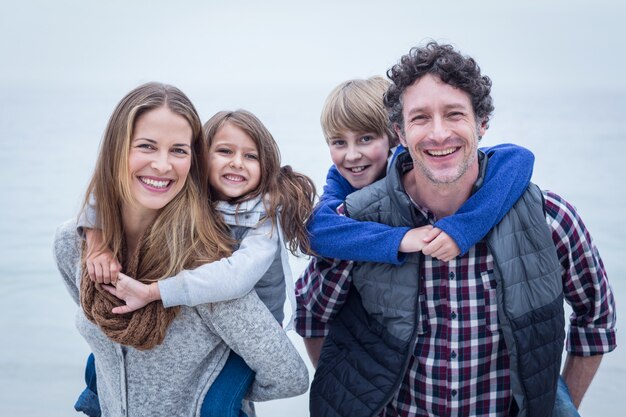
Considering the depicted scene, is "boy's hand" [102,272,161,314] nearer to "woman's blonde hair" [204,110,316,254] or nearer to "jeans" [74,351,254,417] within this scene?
"jeans" [74,351,254,417]

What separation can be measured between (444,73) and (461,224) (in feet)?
→ 1.28

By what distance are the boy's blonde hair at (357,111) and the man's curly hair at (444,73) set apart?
32 centimetres

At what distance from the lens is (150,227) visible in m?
1.57

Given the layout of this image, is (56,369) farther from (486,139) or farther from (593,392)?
(486,139)

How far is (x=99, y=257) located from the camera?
150cm

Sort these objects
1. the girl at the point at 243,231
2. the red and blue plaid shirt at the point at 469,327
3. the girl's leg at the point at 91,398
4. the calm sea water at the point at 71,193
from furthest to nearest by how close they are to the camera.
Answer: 1. the calm sea water at the point at 71,193
2. the girl's leg at the point at 91,398
3. the red and blue plaid shirt at the point at 469,327
4. the girl at the point at 243,231

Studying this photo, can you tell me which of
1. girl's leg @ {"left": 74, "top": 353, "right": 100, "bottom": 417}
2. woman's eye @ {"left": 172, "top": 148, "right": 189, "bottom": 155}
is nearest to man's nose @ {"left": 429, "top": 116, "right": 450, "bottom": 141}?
woman's eye @ {"left": 172, "top": 148, "right": 189, "bottom": 155}

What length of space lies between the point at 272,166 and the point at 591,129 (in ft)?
28.5

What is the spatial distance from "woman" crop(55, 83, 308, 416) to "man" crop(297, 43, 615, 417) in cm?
24

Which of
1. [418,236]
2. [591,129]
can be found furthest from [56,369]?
[591,129]

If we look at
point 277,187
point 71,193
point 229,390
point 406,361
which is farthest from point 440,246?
point 71,193

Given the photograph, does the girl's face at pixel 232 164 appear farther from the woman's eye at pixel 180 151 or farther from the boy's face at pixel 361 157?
the boy's face at pixel 361 157

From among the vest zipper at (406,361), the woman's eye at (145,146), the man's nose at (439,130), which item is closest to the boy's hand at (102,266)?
the woman's eye at (145,146)

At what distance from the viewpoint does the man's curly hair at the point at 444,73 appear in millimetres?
1582
